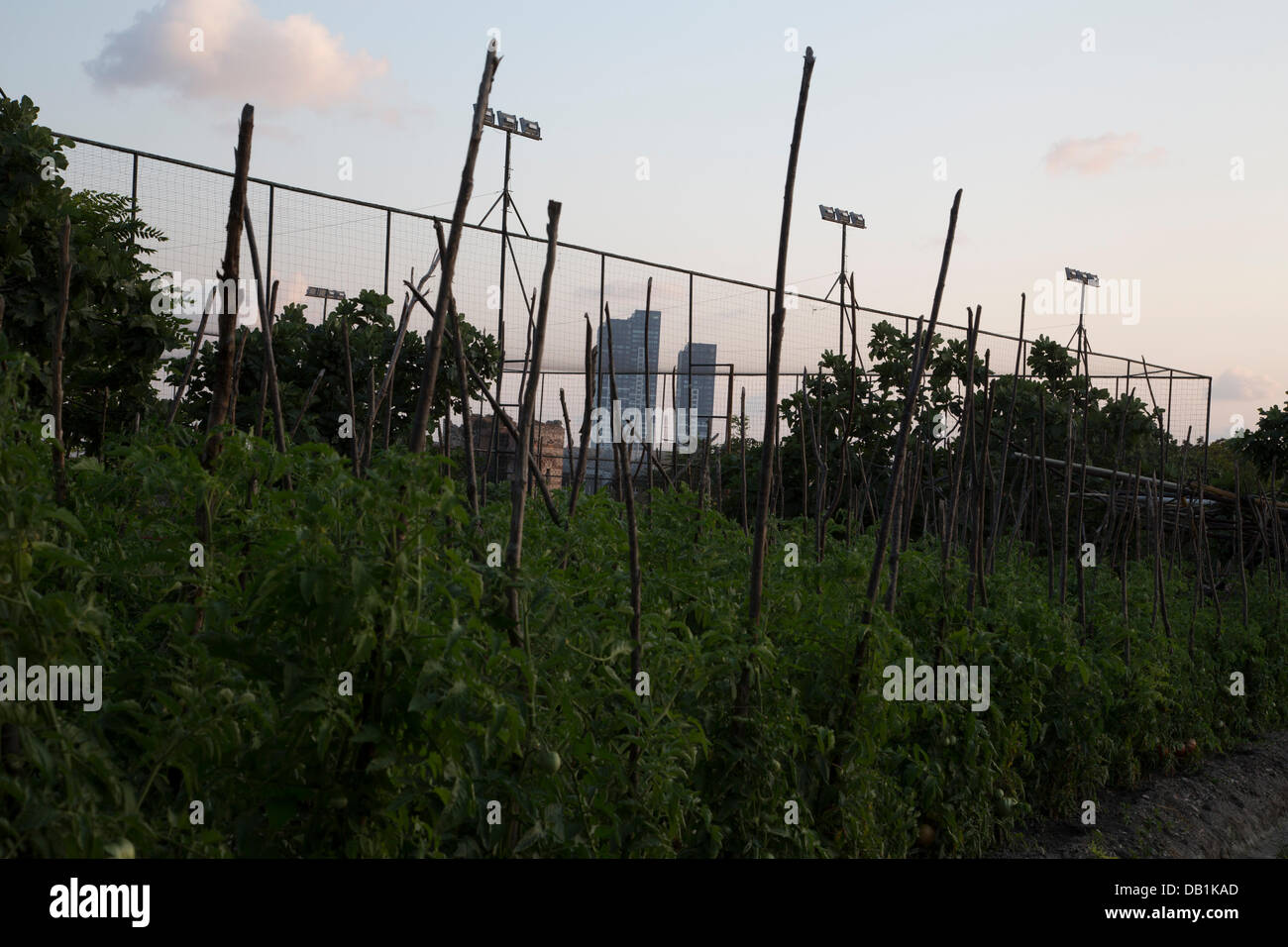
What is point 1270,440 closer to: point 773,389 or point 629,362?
point 629,362

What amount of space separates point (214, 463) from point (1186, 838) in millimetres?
4986

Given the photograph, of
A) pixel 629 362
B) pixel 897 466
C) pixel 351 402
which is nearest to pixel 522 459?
pixel 351 402

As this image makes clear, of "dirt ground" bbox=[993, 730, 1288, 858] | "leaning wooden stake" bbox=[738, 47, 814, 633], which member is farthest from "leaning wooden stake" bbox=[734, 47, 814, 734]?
"dirt ground" bbox=[993, 730, 1288, 858]

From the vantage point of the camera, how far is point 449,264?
272 centimetres

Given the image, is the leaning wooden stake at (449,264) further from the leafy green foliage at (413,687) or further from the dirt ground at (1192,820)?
the dirt ground at (1192,820)

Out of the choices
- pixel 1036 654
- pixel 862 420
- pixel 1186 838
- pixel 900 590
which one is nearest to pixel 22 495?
pixel 900 590

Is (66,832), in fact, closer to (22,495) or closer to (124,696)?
(22,495)

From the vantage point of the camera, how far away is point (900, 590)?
495 cm

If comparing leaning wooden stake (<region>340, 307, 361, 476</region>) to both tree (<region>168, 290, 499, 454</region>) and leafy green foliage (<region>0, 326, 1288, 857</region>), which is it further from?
tree (<region>168, 290, 499, 454</region>)

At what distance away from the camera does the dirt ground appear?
495cm

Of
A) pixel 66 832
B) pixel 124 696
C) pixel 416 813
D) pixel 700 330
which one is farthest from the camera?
pixel 700 330

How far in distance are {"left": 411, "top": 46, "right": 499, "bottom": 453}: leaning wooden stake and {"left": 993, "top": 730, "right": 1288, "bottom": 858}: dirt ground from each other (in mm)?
3401

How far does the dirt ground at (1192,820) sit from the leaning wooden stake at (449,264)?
3.40 m

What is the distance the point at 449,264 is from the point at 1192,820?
5053mm
